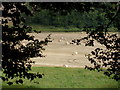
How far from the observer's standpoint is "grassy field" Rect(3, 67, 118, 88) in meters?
6.37

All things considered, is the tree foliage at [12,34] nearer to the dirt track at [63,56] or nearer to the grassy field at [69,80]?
the grassy field at [69,80]

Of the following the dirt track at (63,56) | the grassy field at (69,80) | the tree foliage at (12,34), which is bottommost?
the grassy field at (69,80)

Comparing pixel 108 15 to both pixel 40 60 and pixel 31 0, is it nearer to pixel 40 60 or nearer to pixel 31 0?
pixel 31 0

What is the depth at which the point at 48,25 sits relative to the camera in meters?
16.2

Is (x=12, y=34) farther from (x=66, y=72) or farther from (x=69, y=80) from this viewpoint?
(x=66, y=72)

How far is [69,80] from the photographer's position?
695 cm

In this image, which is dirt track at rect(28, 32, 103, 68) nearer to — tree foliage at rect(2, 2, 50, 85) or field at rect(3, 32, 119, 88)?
field at rect(3, 32, 119, 88)

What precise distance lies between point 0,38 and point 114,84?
4.12 metres

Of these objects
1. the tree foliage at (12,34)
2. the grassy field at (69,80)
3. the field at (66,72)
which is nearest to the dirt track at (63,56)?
the field at (66,72)

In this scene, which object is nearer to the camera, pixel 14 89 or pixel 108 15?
pixel 108 15

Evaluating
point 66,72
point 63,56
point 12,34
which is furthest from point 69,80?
point 12,34

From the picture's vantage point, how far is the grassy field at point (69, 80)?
20.9ft

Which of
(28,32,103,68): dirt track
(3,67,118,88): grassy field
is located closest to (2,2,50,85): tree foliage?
(3,67,118,88): grassy field

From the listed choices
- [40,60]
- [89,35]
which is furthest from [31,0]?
[40,60]
